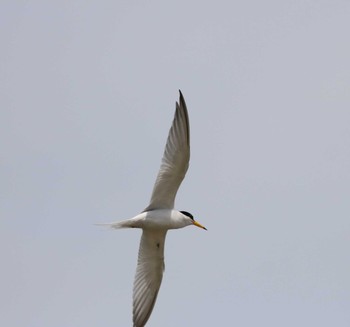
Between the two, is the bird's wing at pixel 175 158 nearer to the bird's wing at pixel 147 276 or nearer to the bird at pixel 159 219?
the bird at pixel 159 219

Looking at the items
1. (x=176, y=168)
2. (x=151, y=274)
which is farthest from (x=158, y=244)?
(x=176, y=168)

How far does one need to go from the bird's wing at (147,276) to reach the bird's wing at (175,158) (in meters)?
1.23

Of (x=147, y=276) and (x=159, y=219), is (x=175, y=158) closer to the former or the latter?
(x=159, y=219)

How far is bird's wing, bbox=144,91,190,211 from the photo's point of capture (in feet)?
61.1

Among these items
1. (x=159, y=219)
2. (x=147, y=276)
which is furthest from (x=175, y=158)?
(x=147, y=276)

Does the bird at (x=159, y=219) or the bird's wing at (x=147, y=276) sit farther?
the bird's wing at (x=147, y=276)

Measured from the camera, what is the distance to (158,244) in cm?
2027

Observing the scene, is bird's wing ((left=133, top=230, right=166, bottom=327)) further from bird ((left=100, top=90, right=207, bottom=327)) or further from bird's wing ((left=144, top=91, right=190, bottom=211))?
bird's wing ((left=144, top=91, right=190, bottom=211))

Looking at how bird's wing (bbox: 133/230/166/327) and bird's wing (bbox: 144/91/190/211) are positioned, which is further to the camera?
bird's wing (bbox: 133/230/166/327)

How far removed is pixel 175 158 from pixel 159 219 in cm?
115

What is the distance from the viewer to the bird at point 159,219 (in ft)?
61.4

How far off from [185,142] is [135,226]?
5.93ft

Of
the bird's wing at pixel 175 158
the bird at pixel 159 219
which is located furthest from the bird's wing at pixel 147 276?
the bird's wing at pixel 175 158

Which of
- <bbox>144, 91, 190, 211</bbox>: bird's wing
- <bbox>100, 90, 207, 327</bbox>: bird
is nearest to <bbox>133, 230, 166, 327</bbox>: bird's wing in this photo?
<bbox>100, 90, 207, 327</bbox>: bird
